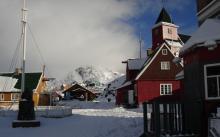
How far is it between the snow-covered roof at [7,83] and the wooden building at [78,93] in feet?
92.7

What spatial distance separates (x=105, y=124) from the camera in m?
27.3

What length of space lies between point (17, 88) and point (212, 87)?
4777 centimetres

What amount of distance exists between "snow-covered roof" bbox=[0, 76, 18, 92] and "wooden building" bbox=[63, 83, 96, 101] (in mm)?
28263

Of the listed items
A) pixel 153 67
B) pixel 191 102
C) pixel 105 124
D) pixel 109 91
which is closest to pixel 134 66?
pixel 153 67

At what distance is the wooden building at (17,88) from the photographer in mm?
61312

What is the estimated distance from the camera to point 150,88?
156 ft

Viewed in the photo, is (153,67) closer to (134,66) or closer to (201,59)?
(134,66)

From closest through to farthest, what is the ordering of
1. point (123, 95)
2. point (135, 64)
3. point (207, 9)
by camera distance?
point (207, 9)
point (135, 64)
point (123, 95)

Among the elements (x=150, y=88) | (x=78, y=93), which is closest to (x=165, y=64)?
(x=150, y=88)

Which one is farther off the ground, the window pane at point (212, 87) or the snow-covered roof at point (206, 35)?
the snow-covered roof at point (206, 35)

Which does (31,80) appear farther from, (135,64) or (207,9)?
(207,9)

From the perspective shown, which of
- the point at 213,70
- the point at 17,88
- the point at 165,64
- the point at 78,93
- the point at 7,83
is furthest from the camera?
the point at 78,93

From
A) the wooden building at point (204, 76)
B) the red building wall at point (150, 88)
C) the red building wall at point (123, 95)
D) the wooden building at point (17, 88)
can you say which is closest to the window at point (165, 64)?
the red building wall at point (150, 88)

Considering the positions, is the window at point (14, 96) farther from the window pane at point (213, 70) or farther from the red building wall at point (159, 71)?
the window pane at point (213, 70)
